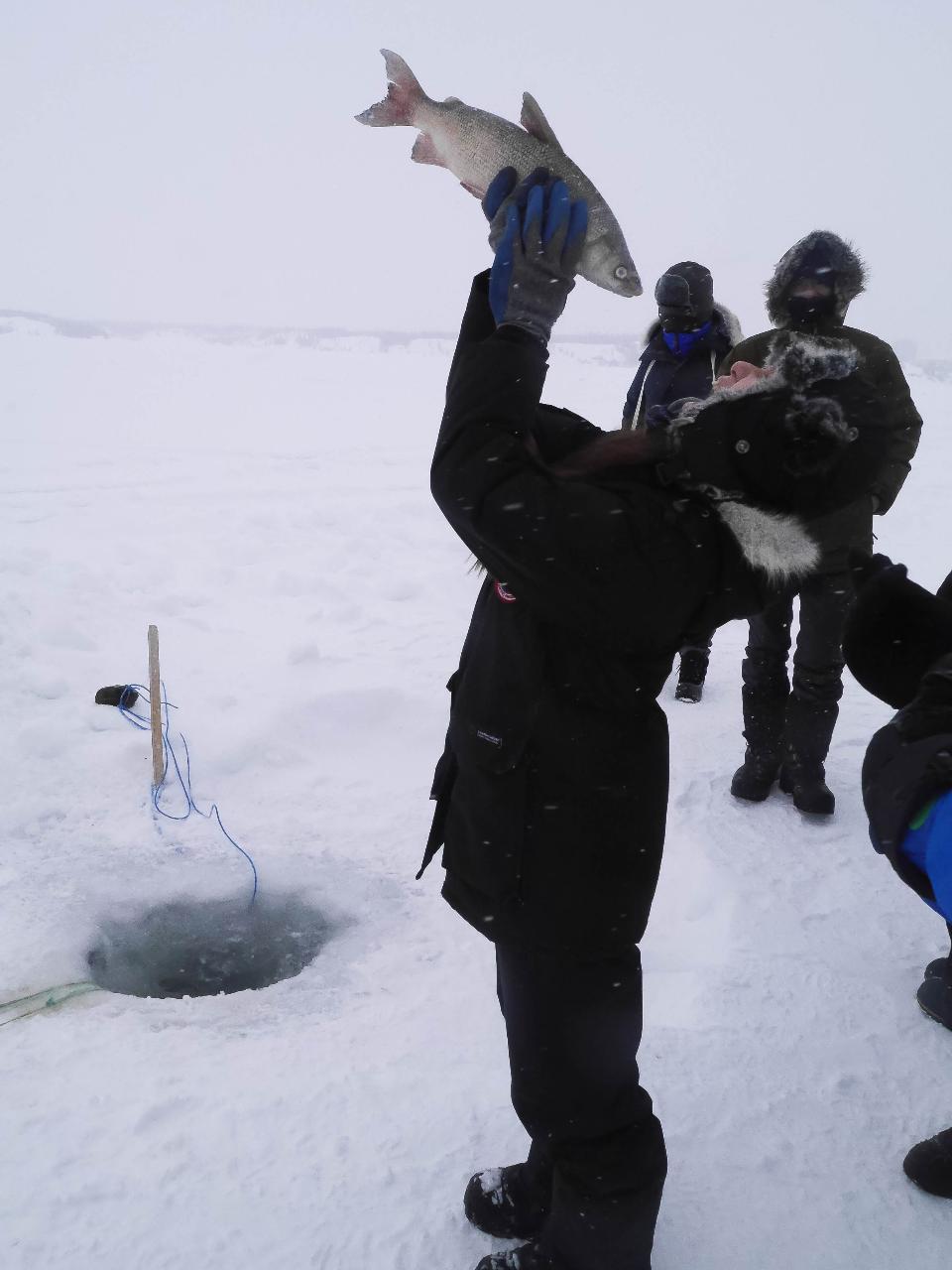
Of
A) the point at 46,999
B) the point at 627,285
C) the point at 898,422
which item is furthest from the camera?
the point at 898,422

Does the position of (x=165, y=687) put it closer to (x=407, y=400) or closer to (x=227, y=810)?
(x=227, y=810)

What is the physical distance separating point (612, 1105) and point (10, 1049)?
1.75 metres

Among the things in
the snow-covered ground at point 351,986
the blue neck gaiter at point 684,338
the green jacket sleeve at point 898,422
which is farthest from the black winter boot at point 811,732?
the blue neck gaiter at point 684,338

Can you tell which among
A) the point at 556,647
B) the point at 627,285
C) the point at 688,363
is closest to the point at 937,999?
the point at 556,647

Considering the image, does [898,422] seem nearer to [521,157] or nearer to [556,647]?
[521,157]

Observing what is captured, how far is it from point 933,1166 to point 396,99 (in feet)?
8.51

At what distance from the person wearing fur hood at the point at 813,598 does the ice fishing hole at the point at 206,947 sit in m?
1.93

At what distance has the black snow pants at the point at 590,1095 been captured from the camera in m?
1.52

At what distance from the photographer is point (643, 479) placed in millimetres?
1332

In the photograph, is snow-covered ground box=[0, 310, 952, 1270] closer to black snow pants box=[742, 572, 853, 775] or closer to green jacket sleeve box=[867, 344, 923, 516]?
black snow pants box=[742, 572, 853, 775]

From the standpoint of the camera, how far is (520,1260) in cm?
171

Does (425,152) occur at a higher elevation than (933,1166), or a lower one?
higher

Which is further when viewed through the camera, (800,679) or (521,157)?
(800,679)

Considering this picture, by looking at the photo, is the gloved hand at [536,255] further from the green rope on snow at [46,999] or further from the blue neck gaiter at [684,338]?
the blue neck gaiter at [684,338]
